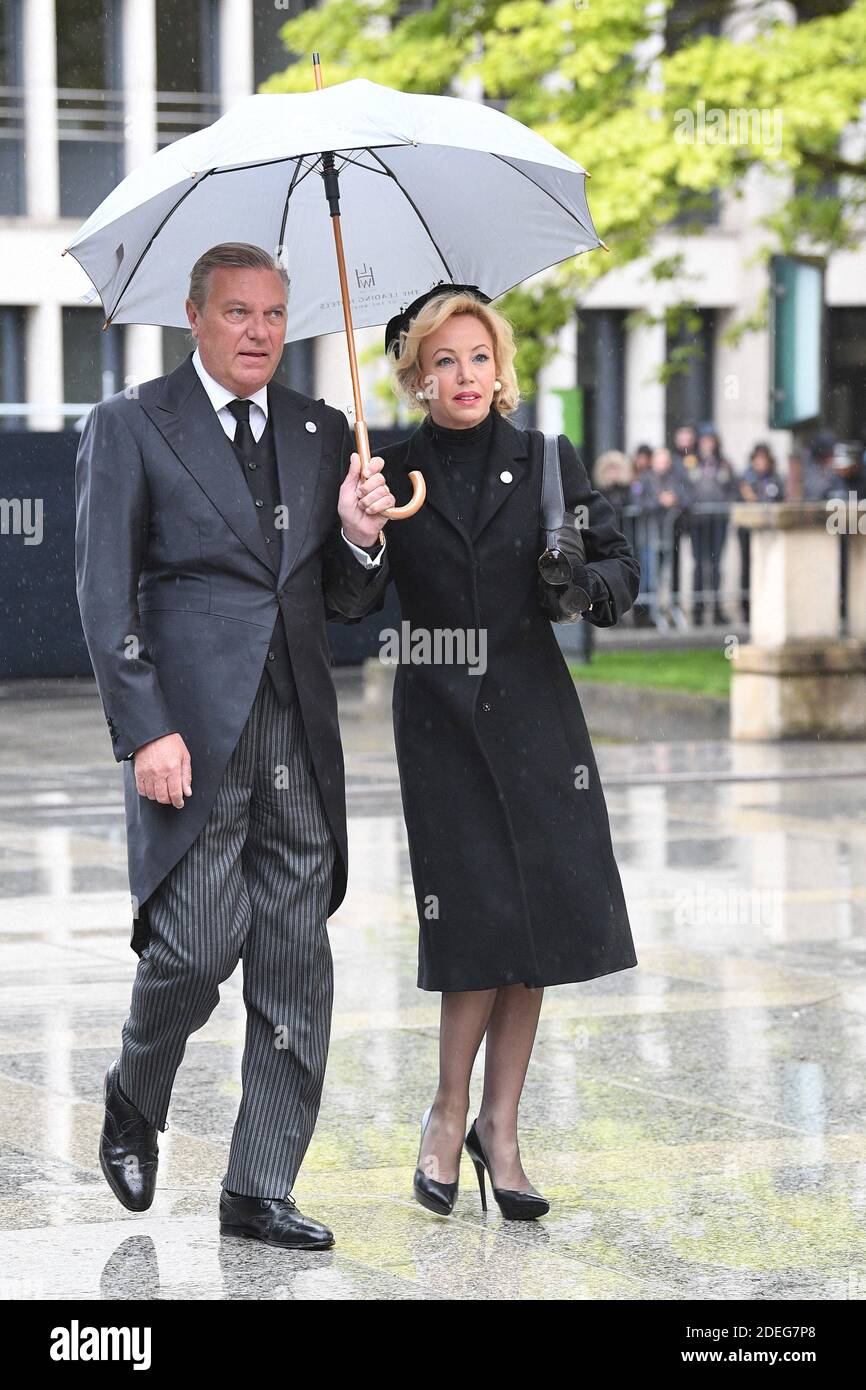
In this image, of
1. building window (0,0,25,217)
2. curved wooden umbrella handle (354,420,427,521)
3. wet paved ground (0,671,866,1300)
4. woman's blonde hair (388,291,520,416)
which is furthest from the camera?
building window (0,0,25,217)

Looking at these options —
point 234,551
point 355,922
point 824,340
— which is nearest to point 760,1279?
point 234,551

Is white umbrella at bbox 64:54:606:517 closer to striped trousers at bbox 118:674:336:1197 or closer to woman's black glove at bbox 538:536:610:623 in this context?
woman's black glove at bbox 538:536:610:623

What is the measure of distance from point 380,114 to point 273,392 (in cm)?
60

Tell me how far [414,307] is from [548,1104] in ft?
7.06

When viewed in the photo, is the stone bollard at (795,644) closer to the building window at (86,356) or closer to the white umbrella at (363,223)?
the white umbrella at (363,223)

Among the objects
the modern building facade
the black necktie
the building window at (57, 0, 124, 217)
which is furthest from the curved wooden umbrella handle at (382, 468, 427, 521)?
the building window at (57, 0, 124, 217)

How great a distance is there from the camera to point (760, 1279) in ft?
14.7

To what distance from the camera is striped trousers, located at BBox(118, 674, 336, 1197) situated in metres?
4.66

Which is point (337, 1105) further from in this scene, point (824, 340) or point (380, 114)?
point (824, 340)

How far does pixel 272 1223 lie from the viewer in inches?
185

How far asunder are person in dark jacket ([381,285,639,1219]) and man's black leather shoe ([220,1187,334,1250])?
0.36 m

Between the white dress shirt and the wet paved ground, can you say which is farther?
the white dress shirt

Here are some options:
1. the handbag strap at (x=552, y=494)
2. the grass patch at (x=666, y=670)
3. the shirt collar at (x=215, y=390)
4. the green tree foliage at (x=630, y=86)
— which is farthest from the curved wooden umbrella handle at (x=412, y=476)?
the grass patch at (x=666, y=670)

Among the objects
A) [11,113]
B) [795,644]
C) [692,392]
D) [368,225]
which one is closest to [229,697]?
[368,225]
